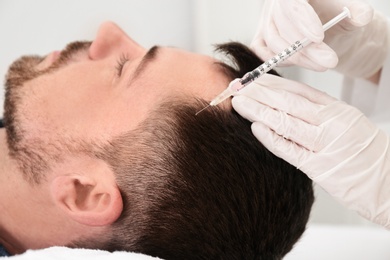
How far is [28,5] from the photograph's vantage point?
6.16ft

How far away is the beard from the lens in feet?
3.43

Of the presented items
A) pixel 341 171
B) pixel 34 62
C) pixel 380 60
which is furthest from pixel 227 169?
pixel 380 60

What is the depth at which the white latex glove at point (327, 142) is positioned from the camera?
0.98 meters

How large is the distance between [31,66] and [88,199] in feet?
1.52

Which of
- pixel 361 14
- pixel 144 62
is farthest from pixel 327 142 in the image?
pixel 144 62

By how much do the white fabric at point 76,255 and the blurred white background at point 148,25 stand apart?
3.47ft

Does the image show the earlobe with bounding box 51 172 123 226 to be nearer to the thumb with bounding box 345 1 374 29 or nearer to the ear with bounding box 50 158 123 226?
the ear with bounding box 50 158 123 226

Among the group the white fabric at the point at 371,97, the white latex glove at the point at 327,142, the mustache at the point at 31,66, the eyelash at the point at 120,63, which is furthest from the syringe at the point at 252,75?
the white fabric at the point at 371,97

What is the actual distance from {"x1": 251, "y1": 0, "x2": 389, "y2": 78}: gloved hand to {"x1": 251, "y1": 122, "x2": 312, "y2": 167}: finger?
21 cm

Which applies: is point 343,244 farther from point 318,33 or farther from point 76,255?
point 76,255

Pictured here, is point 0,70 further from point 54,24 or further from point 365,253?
point 365,253

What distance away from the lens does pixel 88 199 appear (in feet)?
3.35

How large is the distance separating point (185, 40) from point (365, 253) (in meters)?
1.26

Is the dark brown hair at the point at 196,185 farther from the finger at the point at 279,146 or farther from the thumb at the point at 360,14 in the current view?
the thumb at the point at 360,14
